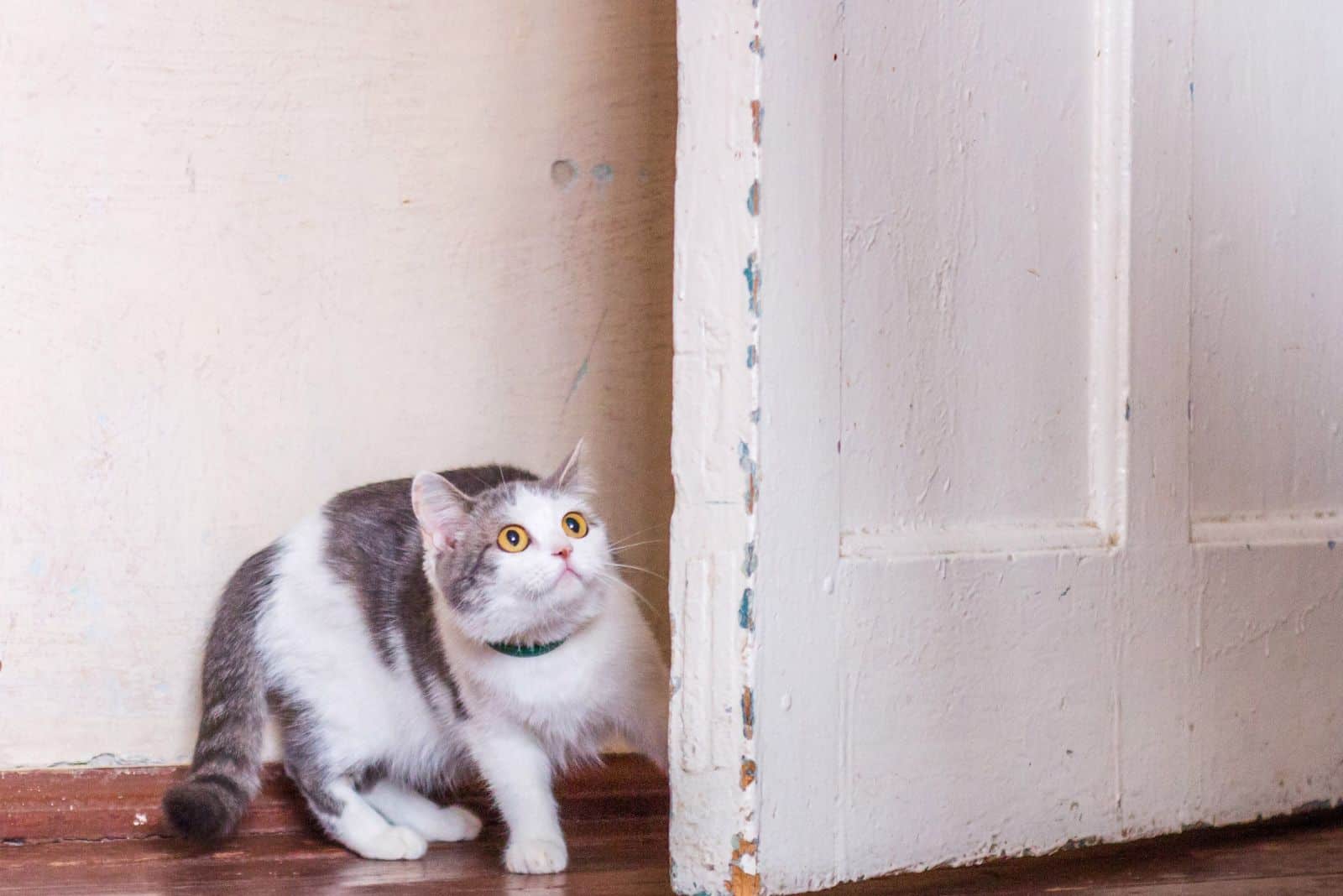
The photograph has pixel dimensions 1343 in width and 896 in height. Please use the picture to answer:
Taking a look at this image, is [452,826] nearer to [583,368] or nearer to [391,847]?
[391,847]

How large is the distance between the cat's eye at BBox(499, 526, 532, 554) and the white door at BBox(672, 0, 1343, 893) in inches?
11.0

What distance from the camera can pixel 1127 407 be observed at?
1182 millimetres

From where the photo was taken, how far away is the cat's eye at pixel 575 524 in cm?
126

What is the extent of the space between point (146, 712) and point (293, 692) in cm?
Answer: 20

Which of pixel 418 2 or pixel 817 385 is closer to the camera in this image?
pixel 817 385

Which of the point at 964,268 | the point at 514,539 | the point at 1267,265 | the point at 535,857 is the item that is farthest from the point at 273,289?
the point at 1267,265

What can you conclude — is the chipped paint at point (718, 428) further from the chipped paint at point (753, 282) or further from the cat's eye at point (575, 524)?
the cat's eye at point (575, 524)

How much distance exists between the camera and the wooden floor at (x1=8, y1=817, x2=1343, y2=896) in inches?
45.1

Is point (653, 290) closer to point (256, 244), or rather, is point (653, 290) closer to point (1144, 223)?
point (256, 244)

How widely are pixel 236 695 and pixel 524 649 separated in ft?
1.23

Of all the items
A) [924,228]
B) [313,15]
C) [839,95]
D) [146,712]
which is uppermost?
[313,15]

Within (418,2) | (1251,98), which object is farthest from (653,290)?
(1251,98)

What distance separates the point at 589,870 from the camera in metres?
1.26

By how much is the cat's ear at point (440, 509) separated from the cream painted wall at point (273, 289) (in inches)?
11.0
